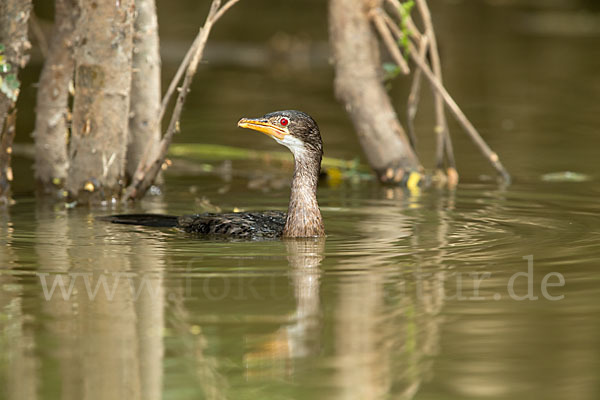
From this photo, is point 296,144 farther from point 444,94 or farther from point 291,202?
point 444,94

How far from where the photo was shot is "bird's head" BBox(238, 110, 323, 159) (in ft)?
27.1

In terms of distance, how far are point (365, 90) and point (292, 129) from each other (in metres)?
3.55

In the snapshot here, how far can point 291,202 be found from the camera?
8.29 metres

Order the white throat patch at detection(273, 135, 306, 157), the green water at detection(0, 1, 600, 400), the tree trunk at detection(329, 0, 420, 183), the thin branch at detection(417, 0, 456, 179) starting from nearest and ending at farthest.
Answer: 1. the green water at detection(0, 1, 600, 400)
2. the white throat patch at detection(273, 135, 306, 157)
3. the thin branch at detection(417, 0, 456, 179)
4. the tree trunk at detection(329, 0, 420, 183)

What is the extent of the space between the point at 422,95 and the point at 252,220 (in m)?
14.0

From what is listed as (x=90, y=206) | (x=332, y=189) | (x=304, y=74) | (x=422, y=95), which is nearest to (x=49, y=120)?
(x=90, y=206)

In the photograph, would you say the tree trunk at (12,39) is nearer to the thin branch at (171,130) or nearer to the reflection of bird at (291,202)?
the thin branch at (171,130)

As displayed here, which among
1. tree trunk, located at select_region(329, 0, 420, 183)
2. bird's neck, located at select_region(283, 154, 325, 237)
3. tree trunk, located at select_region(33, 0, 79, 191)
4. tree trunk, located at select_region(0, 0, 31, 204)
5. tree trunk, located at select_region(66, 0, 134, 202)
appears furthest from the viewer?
tree trunk, located at select_region(329, 0, 420, 183)

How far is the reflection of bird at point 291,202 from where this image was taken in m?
8.23

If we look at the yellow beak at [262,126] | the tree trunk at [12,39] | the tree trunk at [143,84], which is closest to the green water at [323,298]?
the tree trunk at [143,84]

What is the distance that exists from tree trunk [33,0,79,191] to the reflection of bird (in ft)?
9.25

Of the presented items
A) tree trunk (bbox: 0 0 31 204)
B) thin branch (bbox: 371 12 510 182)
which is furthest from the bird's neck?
thin branch (bbox: 371 12 510 182)

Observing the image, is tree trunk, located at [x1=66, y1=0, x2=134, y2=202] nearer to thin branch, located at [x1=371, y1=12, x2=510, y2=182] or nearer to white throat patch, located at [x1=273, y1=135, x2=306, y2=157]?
white throat patch, located at [x1=273, y1=135, x2=306, y2=157]

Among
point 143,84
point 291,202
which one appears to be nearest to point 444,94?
point 143,84
